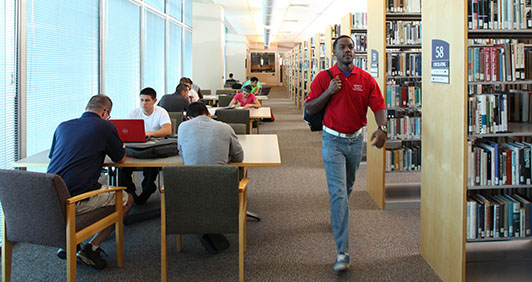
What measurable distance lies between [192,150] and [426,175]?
1700 mm

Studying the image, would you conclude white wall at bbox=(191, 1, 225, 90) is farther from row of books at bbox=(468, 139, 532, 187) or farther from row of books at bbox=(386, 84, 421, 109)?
row of books at bbox=(468, 139, 532, 187)

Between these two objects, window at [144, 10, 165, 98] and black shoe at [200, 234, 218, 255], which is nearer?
black shoe at [200, 234, 218, 255]

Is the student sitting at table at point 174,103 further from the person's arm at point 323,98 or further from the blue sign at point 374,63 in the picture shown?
the person's arm at point 323,98

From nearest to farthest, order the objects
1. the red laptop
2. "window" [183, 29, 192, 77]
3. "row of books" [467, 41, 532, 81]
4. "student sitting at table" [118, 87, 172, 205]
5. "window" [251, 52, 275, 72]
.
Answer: "row of books" [467, 41, 532, 81], the red laptop, "student sitting at table" [118, 87, 172, 205], "window" [183, 29, 192, 77], "window" [251, 52, 275, 72]

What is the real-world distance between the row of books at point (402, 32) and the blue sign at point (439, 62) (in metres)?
2.07

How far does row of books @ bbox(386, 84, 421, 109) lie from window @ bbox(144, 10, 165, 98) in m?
4.67

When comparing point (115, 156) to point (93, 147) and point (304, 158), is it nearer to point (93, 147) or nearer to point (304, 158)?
point (93, 147)

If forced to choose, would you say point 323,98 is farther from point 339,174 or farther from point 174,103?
point 174,103

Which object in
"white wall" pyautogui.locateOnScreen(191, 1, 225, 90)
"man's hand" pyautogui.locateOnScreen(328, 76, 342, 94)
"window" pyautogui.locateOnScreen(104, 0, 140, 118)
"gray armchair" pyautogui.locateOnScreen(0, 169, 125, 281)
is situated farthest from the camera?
"white wall" pyautogui.locateOnScreen(191, 1, 225, 90)

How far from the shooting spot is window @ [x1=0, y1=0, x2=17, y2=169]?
140 inches

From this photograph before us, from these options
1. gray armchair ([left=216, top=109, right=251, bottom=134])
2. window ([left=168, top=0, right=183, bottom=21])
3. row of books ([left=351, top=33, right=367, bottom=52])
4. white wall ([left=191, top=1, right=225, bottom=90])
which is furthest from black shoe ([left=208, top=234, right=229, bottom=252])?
white wall ([left=191, top=1, right=225, bottom=90])

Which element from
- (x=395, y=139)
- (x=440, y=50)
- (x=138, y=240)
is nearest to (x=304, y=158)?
(x=395, y=139)

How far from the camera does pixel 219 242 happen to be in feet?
11.2

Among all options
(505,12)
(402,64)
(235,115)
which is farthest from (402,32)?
(235,115)
